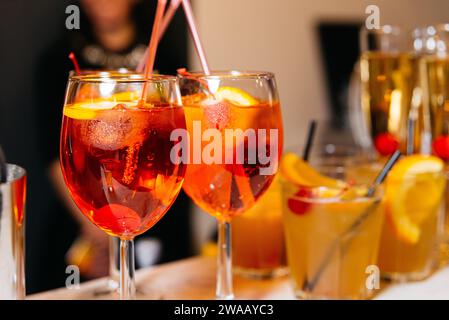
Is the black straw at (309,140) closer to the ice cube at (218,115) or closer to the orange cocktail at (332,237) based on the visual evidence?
the orange cocktail at (332,237)

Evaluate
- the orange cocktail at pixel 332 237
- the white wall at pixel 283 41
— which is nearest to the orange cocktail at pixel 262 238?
the orange cocktail at pixel 332 237

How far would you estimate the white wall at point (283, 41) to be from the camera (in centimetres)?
307

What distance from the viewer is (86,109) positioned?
A: 27.7 inches

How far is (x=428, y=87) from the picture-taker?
108cm

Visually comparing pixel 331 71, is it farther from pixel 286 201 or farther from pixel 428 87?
pixel 286 201

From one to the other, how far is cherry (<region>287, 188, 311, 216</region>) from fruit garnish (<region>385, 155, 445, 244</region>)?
→ 5.1 inches

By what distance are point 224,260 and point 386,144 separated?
1.38ft

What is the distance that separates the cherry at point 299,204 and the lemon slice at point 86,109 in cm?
28

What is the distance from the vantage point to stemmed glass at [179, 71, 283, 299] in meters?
0.79

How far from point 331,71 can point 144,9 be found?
134 cm

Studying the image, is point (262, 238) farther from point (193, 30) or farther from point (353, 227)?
point (193, 30)

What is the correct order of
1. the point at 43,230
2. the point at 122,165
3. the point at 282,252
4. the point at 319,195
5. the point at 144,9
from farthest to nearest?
the point at 144,9 → the point at 43,230 → the point at 282,252 → the point at 319,195 → the point at 122,165

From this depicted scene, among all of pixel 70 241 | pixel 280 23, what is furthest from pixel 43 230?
pixel 280 23

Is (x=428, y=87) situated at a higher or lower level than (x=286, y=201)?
higher
